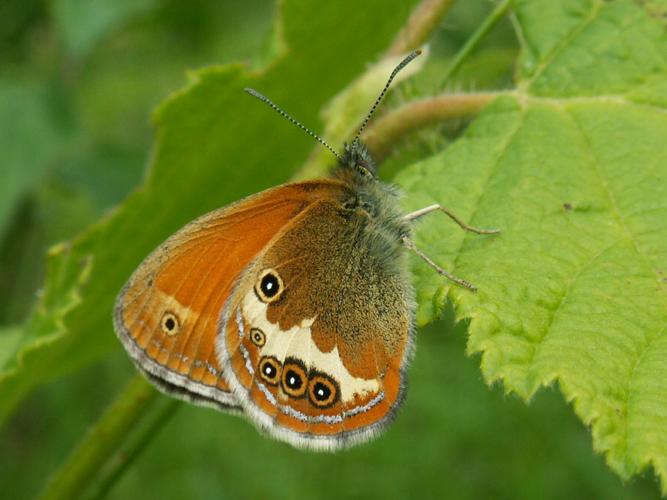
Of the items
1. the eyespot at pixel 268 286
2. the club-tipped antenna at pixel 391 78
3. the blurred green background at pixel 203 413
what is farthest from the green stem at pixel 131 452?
the blurred green background at pixel 203 413

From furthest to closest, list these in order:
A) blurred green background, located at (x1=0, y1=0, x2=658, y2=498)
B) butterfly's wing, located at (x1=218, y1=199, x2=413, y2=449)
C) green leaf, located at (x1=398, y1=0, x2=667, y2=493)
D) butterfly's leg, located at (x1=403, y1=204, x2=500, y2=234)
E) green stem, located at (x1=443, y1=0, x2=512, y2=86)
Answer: blurred green background, located at (x1=0, y1=0, x2=658, y2=498)
green stem, located at (x1=443, y1=0, x2=512, y2=86)
butterfly's wing, located at (x1=218, y1=199, x2=413, y2=449)
butterfly's leg, located at (x1=403, y1=204, x2=500, y2=234)
green leaf, located at (x1=398, y1=0, x2=667, y2=493)

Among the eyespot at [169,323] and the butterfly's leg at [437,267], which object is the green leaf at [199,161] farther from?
the butterfly's leg at [437,267]

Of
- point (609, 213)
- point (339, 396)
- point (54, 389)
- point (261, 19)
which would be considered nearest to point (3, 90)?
point (54, 389)

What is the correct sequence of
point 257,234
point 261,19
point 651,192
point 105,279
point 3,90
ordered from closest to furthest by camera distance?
point 651,192
point 257,234
point 105,279
point 3,90
point 261,19

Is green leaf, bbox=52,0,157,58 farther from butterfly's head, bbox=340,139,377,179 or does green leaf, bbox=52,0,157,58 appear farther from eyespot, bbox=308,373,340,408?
eyespot, bbox=308,373,340,408

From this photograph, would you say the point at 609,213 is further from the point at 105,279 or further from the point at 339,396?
the point at 105,279

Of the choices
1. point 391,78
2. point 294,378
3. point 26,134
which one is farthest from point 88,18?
point 294,378

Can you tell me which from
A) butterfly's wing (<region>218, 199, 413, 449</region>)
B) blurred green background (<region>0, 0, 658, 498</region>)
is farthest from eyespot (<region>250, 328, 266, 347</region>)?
blurred green background (<region>0, 0, 658, 498</region>)
